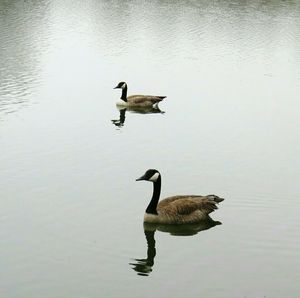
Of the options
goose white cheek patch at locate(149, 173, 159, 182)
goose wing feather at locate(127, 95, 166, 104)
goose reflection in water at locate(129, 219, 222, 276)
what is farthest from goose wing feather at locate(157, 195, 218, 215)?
goose wing feather at locate(127, 95, 166, 104)

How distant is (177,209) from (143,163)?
15.8ft

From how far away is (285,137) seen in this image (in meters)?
25.1

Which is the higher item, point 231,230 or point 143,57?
point 231,230

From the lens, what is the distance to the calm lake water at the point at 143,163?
45.4 feet

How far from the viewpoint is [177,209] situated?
16.7m

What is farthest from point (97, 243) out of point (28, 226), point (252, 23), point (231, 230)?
point (252, 23)

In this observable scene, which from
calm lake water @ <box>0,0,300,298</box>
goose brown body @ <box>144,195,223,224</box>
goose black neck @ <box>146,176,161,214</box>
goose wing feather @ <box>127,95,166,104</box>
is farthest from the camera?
goose wing feather @ <box>127,95,166,104</box>

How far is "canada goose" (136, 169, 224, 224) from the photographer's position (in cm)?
1656

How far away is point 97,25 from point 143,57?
42.5 ft

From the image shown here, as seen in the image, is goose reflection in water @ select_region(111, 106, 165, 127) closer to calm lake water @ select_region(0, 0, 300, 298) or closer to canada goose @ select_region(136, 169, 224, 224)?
calm lake water @ select_region(0, 0, 300, 298)

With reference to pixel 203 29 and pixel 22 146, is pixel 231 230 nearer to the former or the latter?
pixel 22 146

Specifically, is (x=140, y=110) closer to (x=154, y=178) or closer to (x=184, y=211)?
(x=154, y=178)

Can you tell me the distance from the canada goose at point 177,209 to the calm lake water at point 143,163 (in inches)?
13.2

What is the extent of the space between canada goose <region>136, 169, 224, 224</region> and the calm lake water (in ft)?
1.10
